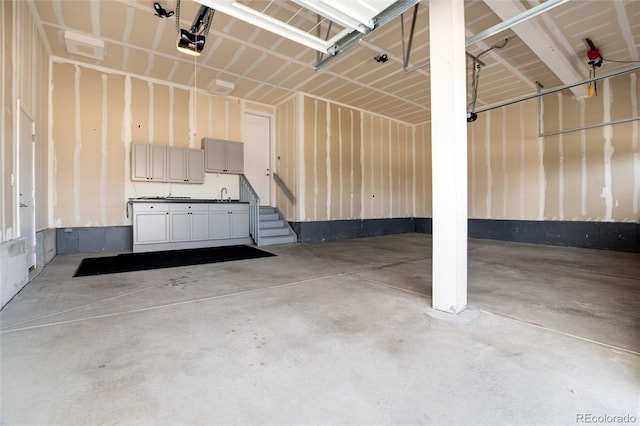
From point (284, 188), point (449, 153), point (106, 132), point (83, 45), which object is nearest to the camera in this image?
point (449, 153)

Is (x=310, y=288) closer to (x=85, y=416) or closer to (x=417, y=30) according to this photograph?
(x=85, y=416)

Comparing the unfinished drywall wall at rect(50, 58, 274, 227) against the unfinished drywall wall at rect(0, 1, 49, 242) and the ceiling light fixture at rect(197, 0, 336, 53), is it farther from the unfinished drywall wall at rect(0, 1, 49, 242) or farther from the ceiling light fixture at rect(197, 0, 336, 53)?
the ceiling light fixture at rect(197, 0, 336, 53)

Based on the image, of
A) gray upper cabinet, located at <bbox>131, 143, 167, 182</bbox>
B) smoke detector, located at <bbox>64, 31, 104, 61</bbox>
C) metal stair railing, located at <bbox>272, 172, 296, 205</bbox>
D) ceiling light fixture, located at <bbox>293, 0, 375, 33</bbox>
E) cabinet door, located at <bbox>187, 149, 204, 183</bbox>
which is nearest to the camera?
ceiling light fixture, located at <bbox>293, 0, 375, 33</bbox>

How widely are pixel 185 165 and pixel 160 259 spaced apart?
242 cm

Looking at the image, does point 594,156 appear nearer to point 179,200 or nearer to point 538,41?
point 538,41

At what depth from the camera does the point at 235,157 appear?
22.5 feet

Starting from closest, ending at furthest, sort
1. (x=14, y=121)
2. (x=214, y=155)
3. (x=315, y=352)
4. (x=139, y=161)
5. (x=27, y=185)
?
1. (x=315, y=352)
2. (x=14, y=121)
3. (x=27, y=185)
4. (x=139, y=161)
5. (x=214, y=155)

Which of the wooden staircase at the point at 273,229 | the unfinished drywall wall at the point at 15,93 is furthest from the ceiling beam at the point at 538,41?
the wooden staircase at the point at 273,229

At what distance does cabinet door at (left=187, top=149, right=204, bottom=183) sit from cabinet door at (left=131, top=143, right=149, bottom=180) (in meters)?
0.80

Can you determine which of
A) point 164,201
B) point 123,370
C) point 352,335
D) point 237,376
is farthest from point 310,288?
point 164,201


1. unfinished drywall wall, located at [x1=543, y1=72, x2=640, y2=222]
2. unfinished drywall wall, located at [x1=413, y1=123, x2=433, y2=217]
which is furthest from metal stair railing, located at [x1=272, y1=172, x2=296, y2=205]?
unfinished drywall wall, located at [x1=543, y1=72, x2=640, y2=222]

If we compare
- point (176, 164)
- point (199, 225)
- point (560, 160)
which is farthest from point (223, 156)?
point (560, 160)

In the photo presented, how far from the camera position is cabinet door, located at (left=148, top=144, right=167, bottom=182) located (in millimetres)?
5879

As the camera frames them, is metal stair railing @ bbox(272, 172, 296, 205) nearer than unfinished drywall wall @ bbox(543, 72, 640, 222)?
No
